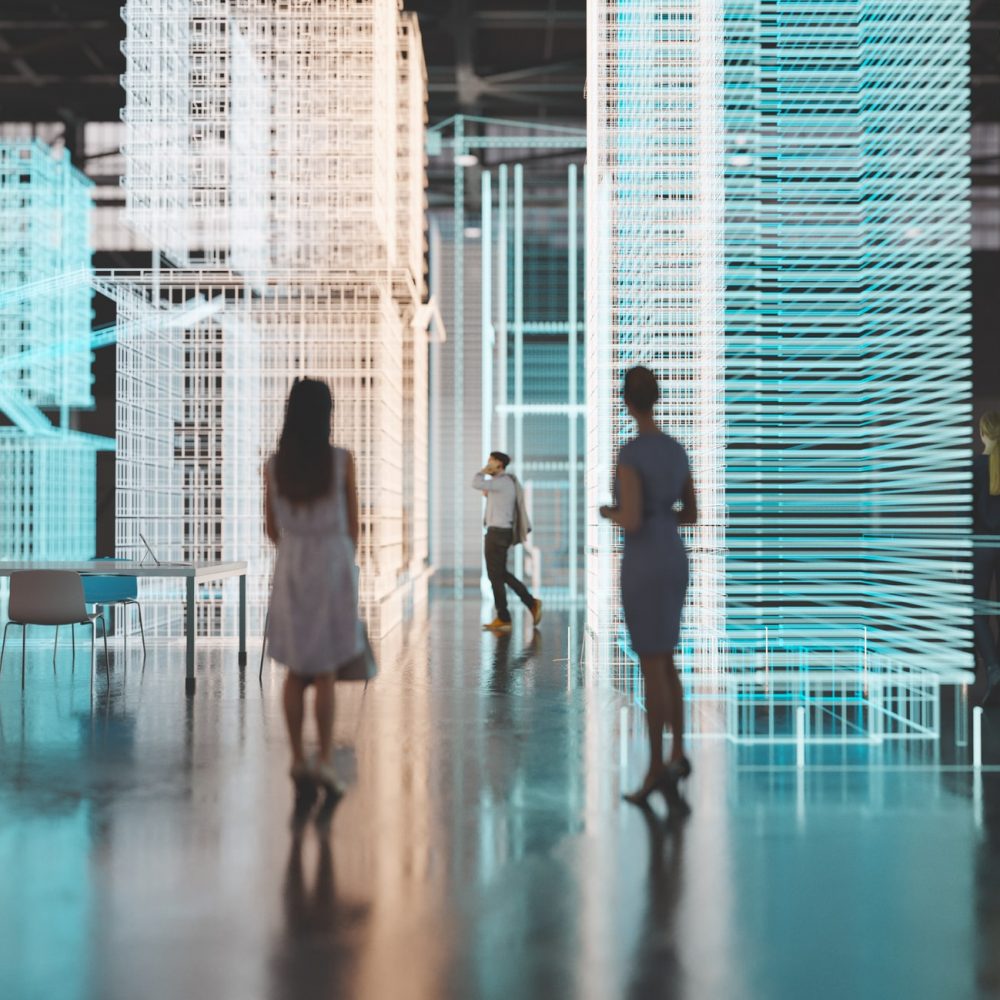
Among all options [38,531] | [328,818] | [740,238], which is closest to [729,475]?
[740,238]

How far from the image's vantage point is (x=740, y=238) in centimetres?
453

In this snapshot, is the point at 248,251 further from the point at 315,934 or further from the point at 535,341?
the point at 315,934

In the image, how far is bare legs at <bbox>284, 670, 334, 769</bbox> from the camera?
12.1ft

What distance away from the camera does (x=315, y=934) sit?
8.03 feet

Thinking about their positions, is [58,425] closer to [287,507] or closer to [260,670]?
[260,670]

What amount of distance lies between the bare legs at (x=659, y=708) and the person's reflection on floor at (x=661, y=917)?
0.17m

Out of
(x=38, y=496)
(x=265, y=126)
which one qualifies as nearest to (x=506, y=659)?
(x=265, y=126)

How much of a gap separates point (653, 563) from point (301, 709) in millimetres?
1276

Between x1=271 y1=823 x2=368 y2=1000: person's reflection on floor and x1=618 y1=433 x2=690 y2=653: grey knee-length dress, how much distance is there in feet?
4.04

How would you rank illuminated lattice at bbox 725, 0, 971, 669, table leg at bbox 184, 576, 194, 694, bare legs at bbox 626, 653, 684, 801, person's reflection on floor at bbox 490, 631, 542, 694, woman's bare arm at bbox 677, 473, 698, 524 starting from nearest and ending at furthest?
bare legs at bbox 626, 653, 684, 801 → woman's bare arm at bbox 677, 473, 698, 524 → illuminated lattice at bbox 725, 0, 971, 669 → table leg at bbox 184, 576, 194, 694 → person's reflection on floor at bbox 490, 631, 542, 694

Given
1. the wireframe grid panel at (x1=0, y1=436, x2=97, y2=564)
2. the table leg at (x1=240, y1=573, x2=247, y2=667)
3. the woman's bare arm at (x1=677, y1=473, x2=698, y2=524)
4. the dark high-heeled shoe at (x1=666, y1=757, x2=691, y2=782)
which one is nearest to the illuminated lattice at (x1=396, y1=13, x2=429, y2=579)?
the table leg at (x1=240, y1=573, x2=247, y2=667)

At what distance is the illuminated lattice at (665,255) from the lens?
5.04m

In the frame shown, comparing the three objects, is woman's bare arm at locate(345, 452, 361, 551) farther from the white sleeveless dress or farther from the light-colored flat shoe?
the light-colored flat shoe

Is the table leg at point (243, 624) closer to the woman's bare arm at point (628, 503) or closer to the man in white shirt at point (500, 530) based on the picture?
the man in white shirt at point (500, 530)
